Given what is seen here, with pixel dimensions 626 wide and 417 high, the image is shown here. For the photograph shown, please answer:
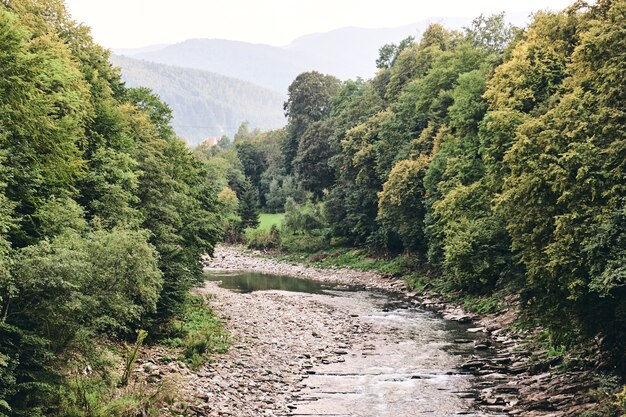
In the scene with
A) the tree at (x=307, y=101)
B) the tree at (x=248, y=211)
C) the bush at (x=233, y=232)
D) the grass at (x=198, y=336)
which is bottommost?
the bush at (x=233, y=232)

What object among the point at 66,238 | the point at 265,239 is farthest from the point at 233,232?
the point at 66,238

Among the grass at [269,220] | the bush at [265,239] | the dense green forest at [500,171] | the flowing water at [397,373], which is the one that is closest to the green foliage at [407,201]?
the dense green forest at [500,171]

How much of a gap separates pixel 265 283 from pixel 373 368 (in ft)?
101

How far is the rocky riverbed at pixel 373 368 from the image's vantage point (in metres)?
21.2

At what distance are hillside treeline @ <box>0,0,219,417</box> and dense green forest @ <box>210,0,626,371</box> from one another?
47.9ft

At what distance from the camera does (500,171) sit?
30734 mm

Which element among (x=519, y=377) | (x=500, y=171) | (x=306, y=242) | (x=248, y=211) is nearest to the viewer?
(x=519, y=377)

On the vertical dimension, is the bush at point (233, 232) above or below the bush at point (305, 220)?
below

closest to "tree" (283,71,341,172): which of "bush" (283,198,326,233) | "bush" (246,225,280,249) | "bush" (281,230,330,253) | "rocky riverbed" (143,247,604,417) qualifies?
"bush" (283,198,326,233)

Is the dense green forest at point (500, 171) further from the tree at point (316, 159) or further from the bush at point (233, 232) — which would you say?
the bush at point (233, 232)

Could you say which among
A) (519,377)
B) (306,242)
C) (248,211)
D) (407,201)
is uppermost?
(407,201)

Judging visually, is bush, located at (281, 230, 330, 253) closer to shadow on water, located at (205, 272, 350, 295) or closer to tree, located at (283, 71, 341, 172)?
shadow on water, located at (205, 272, 350, 295)

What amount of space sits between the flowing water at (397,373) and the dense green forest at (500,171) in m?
4.06

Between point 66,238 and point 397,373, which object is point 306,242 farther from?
point 66,238
